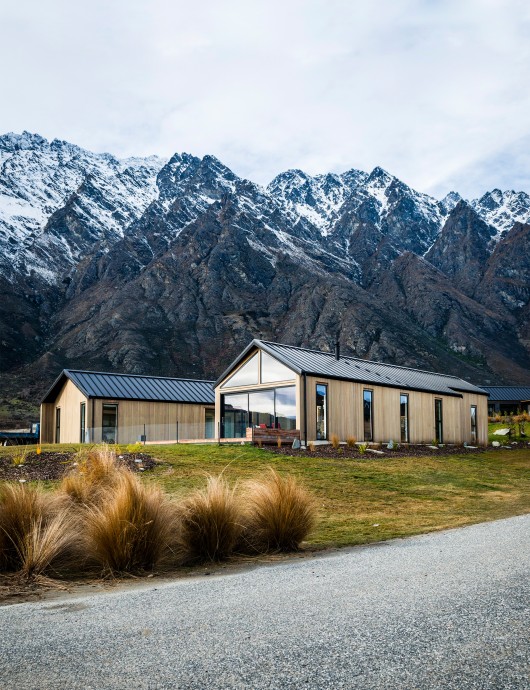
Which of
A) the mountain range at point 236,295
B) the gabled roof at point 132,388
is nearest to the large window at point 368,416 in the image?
the gabled roof at point 132,388

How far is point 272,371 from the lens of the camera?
25422mm

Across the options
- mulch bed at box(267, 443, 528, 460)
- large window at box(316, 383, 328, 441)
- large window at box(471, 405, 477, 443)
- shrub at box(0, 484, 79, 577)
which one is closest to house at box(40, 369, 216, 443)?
large window at box(316, 383, 328, 441)

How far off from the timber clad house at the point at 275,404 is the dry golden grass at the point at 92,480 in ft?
40.1

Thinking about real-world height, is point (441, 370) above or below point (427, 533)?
above

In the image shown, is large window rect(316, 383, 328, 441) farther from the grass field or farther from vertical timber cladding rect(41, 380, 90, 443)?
vertical timber cladding rect(41, 380, 90, 443)

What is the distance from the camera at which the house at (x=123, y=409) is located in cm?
2820

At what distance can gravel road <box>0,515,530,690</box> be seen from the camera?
3.25 metres

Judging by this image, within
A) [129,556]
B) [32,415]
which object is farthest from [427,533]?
[32,415]

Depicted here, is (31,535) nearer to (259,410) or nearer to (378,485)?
(378,485)

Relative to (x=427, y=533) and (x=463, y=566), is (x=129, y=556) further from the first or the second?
(x=427, y=533)

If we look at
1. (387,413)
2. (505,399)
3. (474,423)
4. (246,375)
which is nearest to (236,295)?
(505,399)

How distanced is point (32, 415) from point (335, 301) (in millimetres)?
56196

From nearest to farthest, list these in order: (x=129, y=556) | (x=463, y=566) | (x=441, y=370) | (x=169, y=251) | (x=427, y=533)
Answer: (x=463, y=566), (x=129, y=556), (x=427, y=533), (x=441, y=370), (x=169, y=251)

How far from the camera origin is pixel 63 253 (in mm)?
152750
